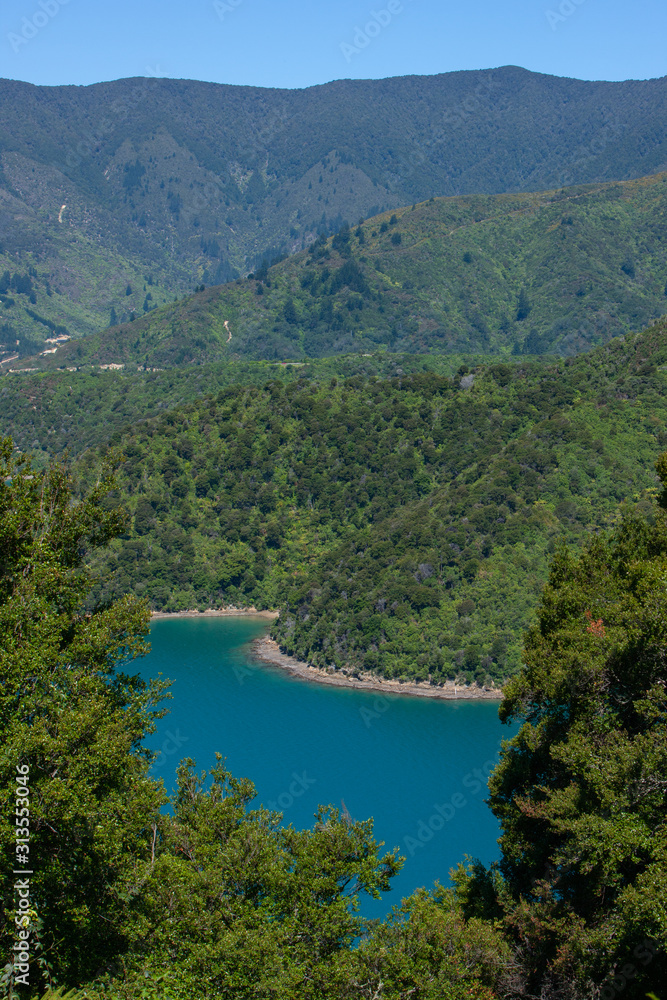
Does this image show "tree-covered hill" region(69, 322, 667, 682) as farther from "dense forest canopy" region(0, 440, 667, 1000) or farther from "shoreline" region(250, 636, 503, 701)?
"dense forest canopy" region(0, 440, 667, 1000)

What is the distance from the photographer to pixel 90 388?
144 metres

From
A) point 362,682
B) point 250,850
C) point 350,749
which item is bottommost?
point 250,850

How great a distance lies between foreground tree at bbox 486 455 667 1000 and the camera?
58.1ft

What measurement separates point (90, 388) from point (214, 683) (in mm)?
83605

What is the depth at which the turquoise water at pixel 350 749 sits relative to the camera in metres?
46.1

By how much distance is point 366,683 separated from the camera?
232ft

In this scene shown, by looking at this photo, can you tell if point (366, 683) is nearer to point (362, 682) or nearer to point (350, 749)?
point (362, 682)

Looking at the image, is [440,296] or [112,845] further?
[440,296]

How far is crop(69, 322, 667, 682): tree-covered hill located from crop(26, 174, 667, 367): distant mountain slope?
2838 inches

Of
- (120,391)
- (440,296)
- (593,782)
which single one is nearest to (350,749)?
(593,782)

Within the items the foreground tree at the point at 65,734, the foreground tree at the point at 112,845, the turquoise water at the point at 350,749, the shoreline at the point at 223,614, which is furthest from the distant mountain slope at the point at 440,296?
the foreground tree at the point at 112,845

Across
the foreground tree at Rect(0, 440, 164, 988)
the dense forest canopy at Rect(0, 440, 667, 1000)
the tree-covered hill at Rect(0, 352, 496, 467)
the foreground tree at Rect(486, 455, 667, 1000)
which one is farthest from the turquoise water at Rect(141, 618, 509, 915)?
the tree-covered hill at Rect(0, 352, 496, 467)

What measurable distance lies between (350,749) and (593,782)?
40.0 metres

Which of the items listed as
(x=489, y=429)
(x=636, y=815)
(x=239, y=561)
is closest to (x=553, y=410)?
(x=489, y=429)
